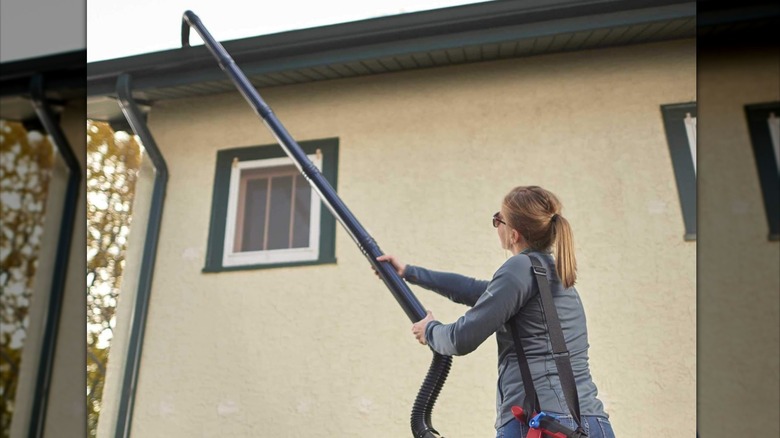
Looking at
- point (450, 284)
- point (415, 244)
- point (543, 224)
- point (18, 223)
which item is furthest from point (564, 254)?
point (18, 223)

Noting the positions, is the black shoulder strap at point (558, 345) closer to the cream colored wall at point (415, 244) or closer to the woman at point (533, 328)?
the woman at point (533, 328)

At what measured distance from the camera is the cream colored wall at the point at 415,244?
168cm

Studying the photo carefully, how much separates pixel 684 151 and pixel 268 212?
46.1 inches

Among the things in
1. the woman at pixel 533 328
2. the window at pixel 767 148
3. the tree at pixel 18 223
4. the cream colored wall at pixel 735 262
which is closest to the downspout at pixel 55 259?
the tree at pixel 18 223

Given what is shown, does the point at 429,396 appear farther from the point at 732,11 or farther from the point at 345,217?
the point at 732,11

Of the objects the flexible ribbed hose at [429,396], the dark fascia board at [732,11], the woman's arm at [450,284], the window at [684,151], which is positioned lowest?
the flexible ribbed hose at [429,396]

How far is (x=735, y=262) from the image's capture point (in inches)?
68.5

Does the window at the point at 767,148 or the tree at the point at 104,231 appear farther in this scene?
the tree at the point at 104,231

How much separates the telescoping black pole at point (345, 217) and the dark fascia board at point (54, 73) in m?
0.61

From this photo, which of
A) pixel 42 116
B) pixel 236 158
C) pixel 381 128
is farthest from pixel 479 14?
pixel 42 116

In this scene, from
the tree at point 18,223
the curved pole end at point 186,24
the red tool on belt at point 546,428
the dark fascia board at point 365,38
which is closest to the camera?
the red tool on belt at point 546,428

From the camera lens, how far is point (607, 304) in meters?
1.68

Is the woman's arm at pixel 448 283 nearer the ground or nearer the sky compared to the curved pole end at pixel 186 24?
nearer the ground

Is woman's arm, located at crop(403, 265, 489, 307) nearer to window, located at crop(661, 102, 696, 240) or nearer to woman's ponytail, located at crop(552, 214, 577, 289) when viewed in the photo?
woman's ponytail, located at crop(552, 214, 577, 289)
